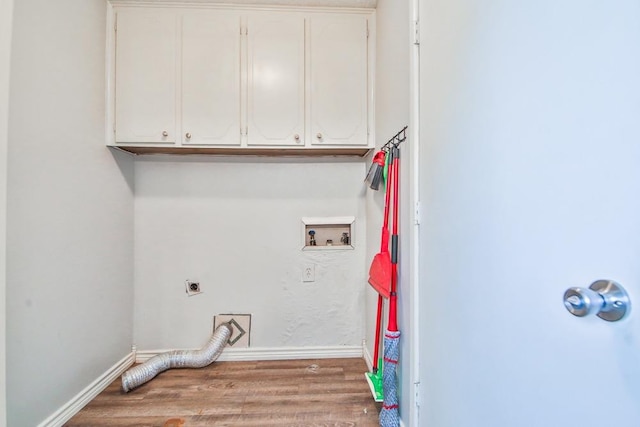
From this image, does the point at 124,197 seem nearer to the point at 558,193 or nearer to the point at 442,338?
the point at 442,338

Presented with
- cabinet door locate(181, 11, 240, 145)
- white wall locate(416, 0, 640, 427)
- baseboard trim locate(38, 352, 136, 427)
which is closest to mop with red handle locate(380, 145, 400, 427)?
white wall locate(416, 0, 640, 427)

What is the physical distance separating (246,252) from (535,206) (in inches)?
81.1

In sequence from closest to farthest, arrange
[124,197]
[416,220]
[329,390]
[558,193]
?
[558,193], [416,220], [329,390], [124,197]

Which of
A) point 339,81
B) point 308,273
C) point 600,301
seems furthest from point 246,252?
point 600,301

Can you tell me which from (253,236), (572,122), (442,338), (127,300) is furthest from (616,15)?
(127,300)

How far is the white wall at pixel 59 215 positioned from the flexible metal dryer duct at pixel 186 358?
271 millimetres

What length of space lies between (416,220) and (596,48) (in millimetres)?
836

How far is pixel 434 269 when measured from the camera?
3.59ft

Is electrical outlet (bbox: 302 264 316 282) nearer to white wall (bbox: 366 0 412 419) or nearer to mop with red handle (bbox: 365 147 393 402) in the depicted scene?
white wall (bbox: 366 0 412 419)

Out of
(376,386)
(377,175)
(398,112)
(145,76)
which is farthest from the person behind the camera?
(145,76)

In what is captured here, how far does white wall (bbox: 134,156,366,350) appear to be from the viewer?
7.50ft

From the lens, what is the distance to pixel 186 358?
7.00 feet

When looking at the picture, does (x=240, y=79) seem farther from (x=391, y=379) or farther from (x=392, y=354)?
(x=391, y=379)

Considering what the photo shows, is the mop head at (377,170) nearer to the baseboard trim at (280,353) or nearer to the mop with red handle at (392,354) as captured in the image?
the mop with red handle at (392,354)
